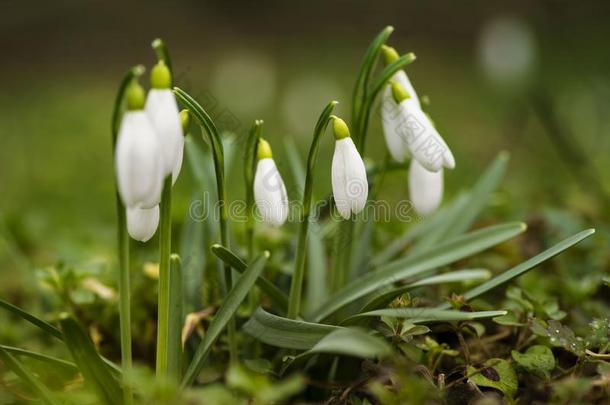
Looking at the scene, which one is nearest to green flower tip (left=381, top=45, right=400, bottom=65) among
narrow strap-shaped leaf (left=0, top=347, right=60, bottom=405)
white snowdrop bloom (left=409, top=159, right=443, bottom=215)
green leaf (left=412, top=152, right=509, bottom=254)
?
white snowdrop bloom (left=409, top=159, right=443, bottom=215)

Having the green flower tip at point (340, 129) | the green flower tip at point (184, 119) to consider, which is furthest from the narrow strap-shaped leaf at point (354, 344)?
the green flower tip at point (184, 119)

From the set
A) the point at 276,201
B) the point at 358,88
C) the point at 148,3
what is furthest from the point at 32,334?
the point at 148,3

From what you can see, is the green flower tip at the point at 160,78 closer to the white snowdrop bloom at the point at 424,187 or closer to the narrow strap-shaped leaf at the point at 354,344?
the narrow strap-shaped leaf at the point at 354,344

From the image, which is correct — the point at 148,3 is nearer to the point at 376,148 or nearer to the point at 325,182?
the point at 376,148

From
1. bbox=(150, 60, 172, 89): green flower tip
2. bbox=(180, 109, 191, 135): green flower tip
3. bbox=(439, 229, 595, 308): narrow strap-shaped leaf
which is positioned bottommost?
bbox=(439, 229, 595, 308): narrow strap-shaped leaf

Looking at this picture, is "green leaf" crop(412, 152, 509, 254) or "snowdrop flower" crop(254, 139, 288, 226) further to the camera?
"green leaf" crop(412, 152, 509, 254)

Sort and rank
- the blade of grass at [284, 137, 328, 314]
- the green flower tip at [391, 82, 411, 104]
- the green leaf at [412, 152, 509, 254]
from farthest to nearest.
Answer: the green leaf at [412, 152, 509, 254], the blade of grass at [284, 137, 328, 314], the green flower tip at [391, 82, 411, 104]

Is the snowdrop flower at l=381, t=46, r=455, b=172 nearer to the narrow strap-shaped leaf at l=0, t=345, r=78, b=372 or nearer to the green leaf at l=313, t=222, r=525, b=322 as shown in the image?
A: the green leaf at l=313, t=222, r=525, b=322

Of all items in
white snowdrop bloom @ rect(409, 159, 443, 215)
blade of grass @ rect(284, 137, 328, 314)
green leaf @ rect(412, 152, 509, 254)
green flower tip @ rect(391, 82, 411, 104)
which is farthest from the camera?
green leaf @ rect(412, 152, 509, 254)
